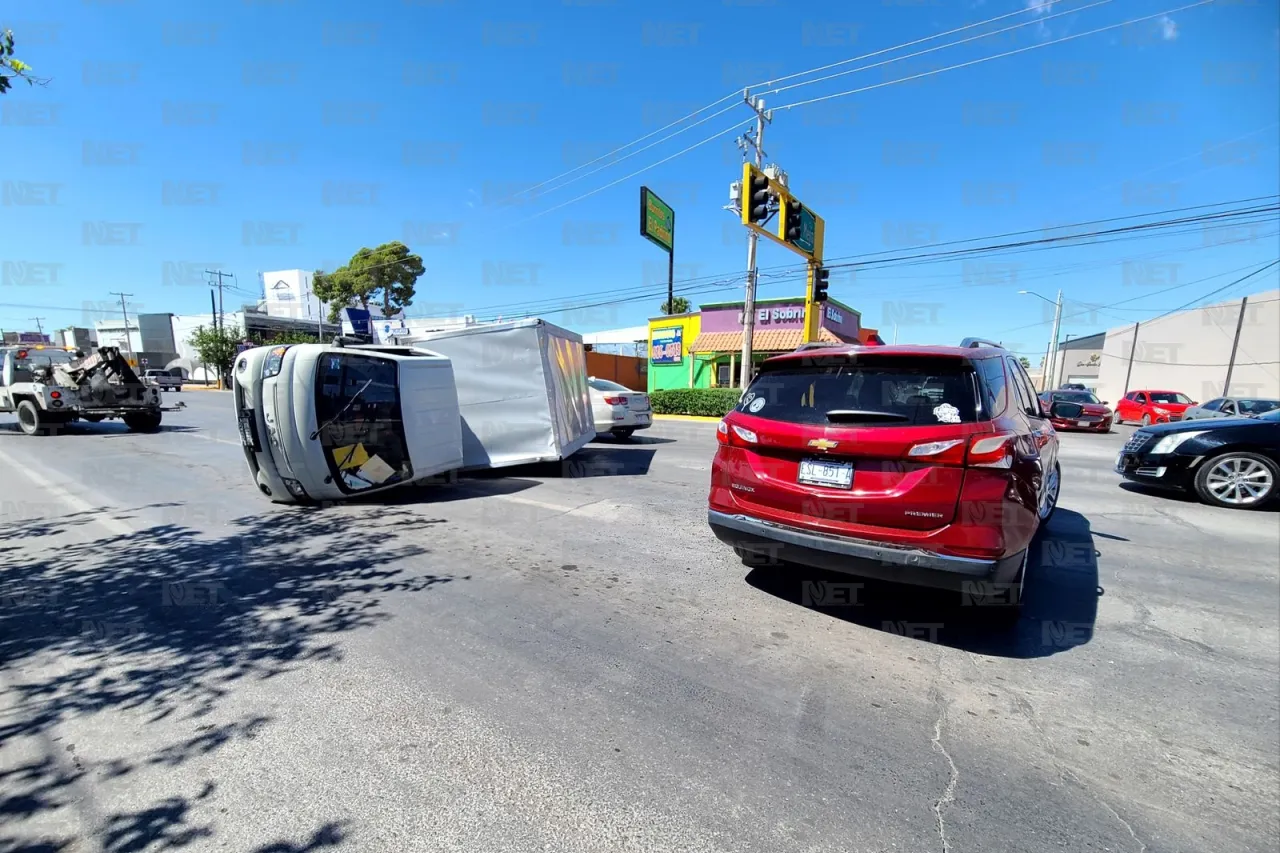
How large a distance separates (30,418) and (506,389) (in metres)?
13.8

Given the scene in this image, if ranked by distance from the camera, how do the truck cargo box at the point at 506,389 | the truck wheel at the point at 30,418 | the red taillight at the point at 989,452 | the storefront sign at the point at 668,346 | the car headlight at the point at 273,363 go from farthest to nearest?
the storefront sign at the point at 668,346, the truck wheel at the point at 30,418, the truck cargo box at the point at 506,389, the car headlight at the point at 273,363, the red taillight at the point at 989,452

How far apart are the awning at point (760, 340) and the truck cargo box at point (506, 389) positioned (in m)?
16.9

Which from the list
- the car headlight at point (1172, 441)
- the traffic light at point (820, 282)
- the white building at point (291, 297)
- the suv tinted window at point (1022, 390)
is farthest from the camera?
the white building at point (291, 297)

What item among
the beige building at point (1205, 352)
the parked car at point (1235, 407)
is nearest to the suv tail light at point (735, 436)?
the parked car at point (1235, 407)

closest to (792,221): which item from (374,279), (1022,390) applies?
(1022,390)

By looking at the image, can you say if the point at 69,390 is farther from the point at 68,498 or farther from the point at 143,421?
the point at 68,498

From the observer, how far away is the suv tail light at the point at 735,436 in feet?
11.7

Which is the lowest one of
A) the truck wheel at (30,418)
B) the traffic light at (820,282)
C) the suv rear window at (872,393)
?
the truck wheel at (30,418)

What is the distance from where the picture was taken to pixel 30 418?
1320 cm

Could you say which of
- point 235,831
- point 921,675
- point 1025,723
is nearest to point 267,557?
point 235,831

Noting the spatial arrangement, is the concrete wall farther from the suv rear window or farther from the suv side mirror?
the suv rear window

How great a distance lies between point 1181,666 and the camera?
3.04 metres

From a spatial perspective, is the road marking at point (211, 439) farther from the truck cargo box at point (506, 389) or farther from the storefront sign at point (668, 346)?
the storefront sign at point (668, 346)

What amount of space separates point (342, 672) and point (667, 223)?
24710mm
